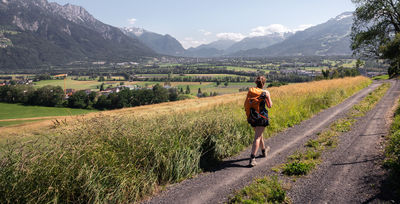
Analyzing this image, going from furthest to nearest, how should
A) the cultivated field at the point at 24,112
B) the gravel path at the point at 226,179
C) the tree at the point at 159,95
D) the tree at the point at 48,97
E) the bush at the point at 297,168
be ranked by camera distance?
the tree at the point at 159,95, the tree at the point at 48,97, the cultivated field at the point at 24,112, the bush at the point at 297,168, the gravel path at the point at 226,179

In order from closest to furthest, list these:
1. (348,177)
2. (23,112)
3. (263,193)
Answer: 1. (263,193)
2. (348,177)
3. (23,112)

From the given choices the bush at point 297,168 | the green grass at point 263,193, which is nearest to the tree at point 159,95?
the bush at point 297,168

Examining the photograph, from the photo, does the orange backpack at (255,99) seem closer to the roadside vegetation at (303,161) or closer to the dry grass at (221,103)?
the roadside vegetation at (303,161)

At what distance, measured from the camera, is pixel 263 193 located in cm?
451

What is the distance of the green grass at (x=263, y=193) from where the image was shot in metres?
4.28

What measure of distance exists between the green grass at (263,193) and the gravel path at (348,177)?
0.82 feet

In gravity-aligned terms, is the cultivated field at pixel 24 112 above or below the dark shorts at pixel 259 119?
below

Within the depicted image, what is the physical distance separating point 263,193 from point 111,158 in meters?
3.29

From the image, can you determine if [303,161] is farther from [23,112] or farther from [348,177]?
[23,112]

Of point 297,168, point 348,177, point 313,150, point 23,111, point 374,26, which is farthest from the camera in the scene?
point 23,111

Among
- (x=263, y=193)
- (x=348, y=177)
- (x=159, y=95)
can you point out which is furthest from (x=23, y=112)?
(x=348, y=177)

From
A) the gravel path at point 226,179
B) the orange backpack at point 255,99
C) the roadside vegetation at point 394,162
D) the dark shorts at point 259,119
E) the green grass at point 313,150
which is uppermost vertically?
the orange backpack at point 255,99

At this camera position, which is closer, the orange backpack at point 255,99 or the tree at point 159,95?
the orange backpack at point 255,99

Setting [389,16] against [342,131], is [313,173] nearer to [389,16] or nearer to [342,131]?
[342,131]
